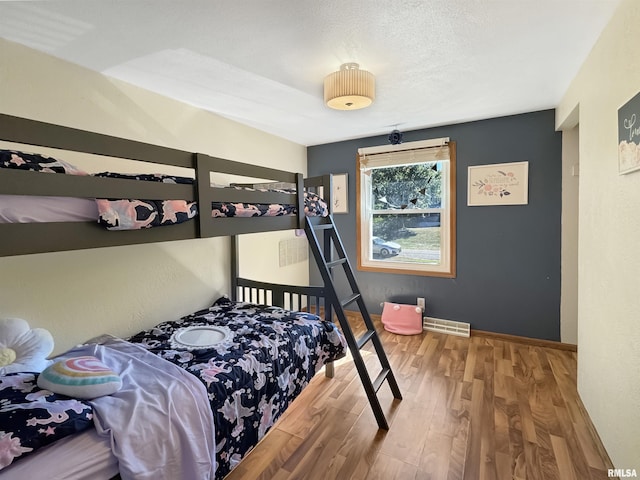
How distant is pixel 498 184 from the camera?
119 inches

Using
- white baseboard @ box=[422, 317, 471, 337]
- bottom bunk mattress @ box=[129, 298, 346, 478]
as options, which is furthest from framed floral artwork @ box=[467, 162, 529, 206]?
bottom bunk mattress @ box=[129, 298, 346, 478]

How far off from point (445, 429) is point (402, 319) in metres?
1.51

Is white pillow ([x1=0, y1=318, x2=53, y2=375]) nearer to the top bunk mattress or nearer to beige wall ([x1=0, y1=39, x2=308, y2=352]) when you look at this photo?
beige wall ([x1=0, y1=39, x2=308, y2=352])

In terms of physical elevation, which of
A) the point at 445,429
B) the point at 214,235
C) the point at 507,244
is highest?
the point at 214,235

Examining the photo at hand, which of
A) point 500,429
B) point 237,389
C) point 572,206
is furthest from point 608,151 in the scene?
point 237,389

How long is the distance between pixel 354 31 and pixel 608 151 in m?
1.43

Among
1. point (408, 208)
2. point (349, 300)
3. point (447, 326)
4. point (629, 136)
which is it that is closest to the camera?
point (629, 136)

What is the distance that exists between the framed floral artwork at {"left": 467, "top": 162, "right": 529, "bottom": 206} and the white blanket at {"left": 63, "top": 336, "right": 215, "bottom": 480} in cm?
293

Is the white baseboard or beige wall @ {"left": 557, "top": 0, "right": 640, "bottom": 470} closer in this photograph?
beige wall @ {"left": 557, "top": 0, "right": 640, "bottom": 470}

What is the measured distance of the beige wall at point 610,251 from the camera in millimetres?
1332

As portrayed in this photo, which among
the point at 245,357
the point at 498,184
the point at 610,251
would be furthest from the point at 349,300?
the point at 498,184

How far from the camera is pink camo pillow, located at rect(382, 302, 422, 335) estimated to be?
3.28 m

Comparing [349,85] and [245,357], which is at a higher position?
[349,85]

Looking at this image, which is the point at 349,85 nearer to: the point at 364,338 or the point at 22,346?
the point at 364,338
